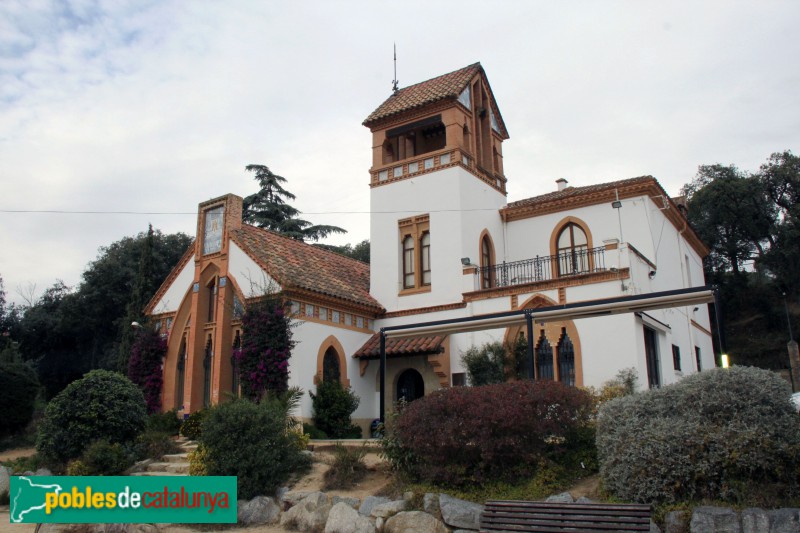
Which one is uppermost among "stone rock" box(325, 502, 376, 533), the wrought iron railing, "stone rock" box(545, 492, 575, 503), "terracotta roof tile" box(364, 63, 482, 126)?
"terracotta roof tile" box(364, 63, 482, 126)

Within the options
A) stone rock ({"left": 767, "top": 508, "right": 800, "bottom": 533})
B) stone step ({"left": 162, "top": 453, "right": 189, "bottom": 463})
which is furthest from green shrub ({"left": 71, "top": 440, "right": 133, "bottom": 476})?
stone rock ({"left": 767, "top": 508, "right": 800, "bottom": 533})

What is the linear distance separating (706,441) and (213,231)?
16.9 meters

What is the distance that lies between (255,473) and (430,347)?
8484mm

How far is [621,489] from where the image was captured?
395 inches

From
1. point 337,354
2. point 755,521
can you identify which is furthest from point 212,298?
point 755,521

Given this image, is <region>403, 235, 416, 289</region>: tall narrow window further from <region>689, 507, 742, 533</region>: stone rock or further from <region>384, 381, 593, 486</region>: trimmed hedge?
<region>689, 507, 742, 533</region>: stone rock

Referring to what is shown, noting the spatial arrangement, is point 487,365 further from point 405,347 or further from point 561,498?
point 561,498

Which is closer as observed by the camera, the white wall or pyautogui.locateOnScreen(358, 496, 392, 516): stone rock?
pyautogui.locateOnScreen(358, 496, 392, 516): stone rock

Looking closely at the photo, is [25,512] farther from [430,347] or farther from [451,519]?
[430,347]

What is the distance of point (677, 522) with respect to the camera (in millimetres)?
9062

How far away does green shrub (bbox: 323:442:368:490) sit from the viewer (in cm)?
1332

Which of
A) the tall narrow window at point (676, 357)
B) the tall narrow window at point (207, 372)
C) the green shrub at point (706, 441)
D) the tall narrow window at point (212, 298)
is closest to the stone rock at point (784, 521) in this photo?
the green shrub at point (706, 441)

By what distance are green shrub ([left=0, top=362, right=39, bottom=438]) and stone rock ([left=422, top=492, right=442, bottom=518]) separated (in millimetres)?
18952

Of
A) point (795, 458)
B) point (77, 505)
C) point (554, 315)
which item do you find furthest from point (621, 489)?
point (77, 505)
